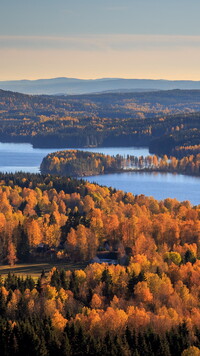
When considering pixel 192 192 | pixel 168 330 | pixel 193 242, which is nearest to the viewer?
pixel 168 330

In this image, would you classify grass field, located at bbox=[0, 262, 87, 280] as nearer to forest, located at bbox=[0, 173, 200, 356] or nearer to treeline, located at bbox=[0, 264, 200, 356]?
forest, located at bbox=[0, 173, 200, 356]

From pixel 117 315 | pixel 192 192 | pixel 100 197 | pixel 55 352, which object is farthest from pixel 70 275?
pixel 192 192

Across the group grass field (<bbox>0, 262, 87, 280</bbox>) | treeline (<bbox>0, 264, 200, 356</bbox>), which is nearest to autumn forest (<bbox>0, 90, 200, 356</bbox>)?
treeline (<bbox>0, 264, 200, 356</bbox>)

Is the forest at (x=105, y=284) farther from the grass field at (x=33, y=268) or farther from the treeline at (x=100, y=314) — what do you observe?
the grass field at (x=33, y=268)

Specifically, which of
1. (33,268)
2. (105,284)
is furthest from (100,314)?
(33,268)

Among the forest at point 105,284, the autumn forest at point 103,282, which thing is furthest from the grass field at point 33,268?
the forest at point 105,284

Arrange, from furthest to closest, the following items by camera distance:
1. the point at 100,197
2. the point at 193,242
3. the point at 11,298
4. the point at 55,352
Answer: the point at 100,197
the point at 193,242
the point at 11,298
the point at 55,352

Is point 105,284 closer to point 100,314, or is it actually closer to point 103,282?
point 103,282

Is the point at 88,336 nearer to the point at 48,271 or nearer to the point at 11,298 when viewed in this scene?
the point at 11,298
